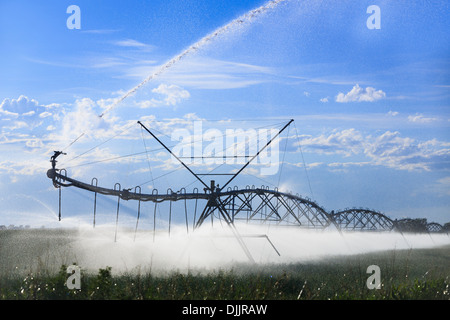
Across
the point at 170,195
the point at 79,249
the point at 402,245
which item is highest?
the point at 170,195

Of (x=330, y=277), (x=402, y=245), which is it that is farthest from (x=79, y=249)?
(x=402, y=245)

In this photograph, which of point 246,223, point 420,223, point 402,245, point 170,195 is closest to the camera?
point 170,195

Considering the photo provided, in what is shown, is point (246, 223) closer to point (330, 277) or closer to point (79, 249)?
point (79, 249)

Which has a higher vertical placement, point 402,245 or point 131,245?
point 131,245
